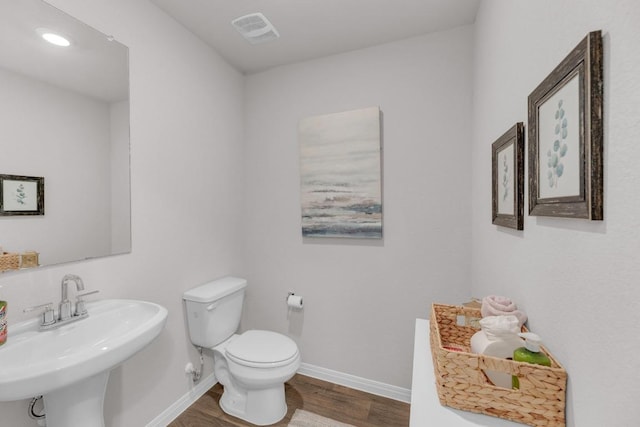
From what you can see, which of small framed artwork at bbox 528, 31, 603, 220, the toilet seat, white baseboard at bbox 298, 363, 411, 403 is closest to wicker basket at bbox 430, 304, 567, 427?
small framed artwork at bbox 528, 31, 603, 220

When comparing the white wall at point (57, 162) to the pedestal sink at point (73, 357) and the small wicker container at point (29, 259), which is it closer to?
the small wicker container at point (29, 259)

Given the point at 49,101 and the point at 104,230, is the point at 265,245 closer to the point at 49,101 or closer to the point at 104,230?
the point at 104,230

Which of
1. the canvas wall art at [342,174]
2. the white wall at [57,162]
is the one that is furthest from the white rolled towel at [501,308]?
the white wall at [57,162]

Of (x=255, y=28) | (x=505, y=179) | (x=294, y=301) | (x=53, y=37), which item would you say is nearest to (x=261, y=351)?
(x=294, y=301)

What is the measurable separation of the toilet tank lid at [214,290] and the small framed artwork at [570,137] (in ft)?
5.74

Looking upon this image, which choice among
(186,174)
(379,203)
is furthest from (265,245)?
(379,203)

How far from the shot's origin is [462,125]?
181cm

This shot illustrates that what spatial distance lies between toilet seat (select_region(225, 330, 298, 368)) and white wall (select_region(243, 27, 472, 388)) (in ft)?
1.44

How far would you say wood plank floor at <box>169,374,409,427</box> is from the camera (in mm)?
1737

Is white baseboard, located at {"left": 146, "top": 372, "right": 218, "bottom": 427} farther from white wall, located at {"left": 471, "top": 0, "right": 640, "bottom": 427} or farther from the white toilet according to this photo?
white wall, located at {"left": 471, "top": 0, "right": 640, "bottom": 427}

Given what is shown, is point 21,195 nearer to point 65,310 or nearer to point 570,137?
point 65,310

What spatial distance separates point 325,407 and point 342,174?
1624mm

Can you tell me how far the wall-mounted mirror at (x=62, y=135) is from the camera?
1.10 meters

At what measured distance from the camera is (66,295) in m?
1.20
